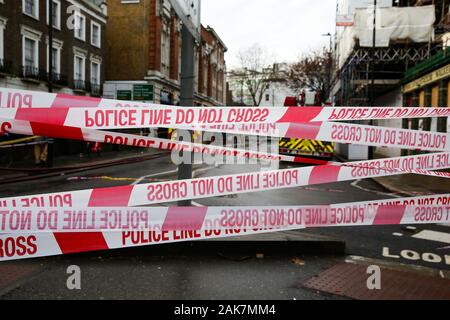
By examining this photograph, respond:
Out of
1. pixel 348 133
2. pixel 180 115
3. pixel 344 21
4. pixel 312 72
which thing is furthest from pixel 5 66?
pixel 312 72

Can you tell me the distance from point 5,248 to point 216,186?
75.7 inches

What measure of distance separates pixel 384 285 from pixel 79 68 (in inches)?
1175

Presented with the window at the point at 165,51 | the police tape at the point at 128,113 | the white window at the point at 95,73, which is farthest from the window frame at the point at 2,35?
the police tape at the point at 128,113

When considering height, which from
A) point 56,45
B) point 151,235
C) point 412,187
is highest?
point 56,45

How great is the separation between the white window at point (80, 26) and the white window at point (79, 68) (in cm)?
147

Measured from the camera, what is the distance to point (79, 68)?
97.2ft

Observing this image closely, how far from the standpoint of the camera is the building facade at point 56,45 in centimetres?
2125

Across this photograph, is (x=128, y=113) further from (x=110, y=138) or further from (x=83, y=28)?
(x=83, y=28)

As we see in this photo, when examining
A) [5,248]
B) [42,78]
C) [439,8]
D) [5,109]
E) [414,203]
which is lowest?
[5,248]

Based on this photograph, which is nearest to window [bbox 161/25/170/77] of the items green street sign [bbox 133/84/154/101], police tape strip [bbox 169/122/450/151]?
green street sign [bbox 133/84/154/101]

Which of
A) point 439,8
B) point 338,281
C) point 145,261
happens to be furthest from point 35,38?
point 439,8

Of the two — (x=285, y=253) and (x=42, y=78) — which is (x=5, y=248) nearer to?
(x=285, y=253)

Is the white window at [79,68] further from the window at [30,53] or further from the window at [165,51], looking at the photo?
the window at [165,51]
